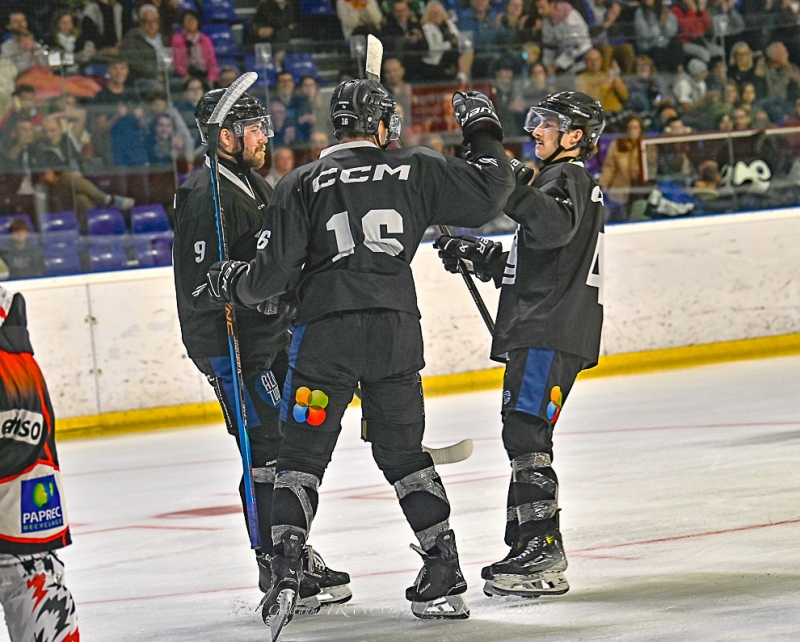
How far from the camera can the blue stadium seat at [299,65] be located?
29.8 feet

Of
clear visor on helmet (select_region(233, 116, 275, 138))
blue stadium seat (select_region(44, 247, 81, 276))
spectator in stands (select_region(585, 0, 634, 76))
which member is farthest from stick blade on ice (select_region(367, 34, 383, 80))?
spectator in stands (select_region(585, 0, 634, 76))

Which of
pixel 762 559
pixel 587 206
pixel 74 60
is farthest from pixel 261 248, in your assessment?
pixel 74 60

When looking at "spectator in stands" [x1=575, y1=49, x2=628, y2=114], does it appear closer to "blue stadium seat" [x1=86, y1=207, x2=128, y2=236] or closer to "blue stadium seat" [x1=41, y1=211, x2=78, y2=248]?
"blue stadium seat" [x1=86, y1=207, x2=128, y2=236]

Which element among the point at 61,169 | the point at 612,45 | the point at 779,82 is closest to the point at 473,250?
the point at 61,169

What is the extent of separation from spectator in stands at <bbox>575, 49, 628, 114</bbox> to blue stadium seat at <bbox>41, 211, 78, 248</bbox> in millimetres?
3640

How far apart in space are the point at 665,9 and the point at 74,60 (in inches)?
174

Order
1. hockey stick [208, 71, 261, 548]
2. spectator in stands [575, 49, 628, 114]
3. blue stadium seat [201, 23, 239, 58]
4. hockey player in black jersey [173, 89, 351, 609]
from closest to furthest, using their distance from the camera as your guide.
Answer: hockey stick [208, 71, 261, 548] < hockey player in black jersey [173, 89, 351, 609] < blue stadium seat [201, 23, 239, 58] < spectator in stands [575, 49, 628, 114]

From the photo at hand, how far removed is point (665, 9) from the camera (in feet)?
33.8

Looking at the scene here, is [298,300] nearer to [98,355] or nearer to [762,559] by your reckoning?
[762,559]

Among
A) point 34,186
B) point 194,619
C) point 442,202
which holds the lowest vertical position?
point 194,619

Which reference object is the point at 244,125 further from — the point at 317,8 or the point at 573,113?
the point at 317,8

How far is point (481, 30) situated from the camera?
977 cm

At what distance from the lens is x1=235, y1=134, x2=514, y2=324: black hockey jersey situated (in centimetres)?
348

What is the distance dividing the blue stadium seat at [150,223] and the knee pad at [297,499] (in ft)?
17.7
